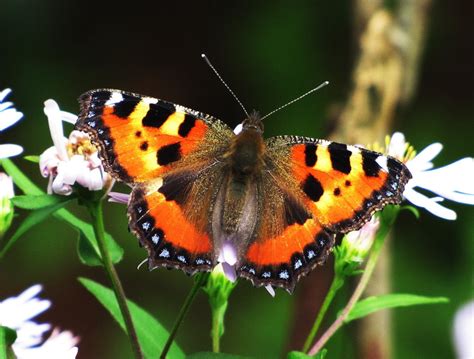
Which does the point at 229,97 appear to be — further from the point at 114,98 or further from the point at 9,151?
the point at 9,151

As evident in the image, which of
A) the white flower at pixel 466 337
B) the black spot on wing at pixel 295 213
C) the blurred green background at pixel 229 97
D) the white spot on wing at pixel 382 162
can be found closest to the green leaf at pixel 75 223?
the black spot on wing at pixel 295 213

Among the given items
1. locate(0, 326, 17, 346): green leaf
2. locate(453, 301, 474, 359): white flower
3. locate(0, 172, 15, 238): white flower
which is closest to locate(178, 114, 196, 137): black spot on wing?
locate(0, 172, 15, 238): white flower

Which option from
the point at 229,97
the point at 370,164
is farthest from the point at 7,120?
the point at 229,97

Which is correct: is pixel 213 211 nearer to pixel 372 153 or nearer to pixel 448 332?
pixel 372 153

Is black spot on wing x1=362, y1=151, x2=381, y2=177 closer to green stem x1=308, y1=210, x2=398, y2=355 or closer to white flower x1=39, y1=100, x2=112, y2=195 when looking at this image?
green stem x1=308, y1=210, x2=398, y2=355

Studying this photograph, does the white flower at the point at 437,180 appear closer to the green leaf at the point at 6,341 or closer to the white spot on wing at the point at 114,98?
the white spot on wing at the point at 114,98
